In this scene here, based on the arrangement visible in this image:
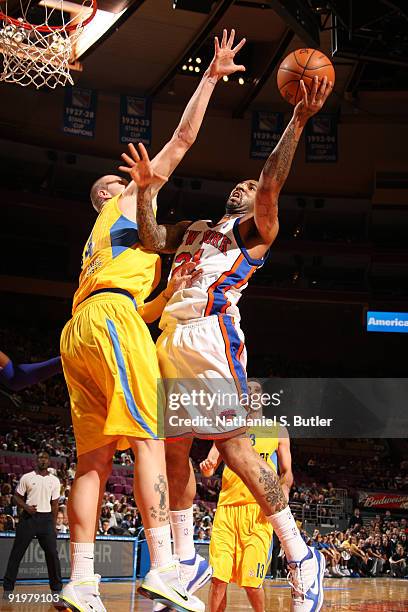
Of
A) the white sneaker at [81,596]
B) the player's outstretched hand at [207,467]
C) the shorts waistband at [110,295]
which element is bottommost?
the white sneaker at [81,596]

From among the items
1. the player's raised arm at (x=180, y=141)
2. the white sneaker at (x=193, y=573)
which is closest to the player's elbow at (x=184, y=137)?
the player's raised arm at (x=180, y=141)

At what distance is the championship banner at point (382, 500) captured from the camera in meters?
21.2

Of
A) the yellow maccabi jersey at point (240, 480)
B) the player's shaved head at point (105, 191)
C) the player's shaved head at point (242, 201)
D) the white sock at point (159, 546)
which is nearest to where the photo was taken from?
the white sock at point (159, 546)

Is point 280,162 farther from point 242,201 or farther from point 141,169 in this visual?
point 141,169

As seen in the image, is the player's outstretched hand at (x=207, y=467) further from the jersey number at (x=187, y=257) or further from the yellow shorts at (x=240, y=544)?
the jersey number at (x=187, y=257)

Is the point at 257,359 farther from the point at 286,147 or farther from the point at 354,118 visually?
the point at 286,147

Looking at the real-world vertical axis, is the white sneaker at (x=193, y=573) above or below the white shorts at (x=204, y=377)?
below

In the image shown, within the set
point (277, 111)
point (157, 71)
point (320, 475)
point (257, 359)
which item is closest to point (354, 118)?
point (277, 111)

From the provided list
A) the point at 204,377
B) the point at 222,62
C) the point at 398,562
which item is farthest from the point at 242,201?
the point at 398,562

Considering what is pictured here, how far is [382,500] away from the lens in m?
21.4

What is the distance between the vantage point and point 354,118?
25.6 metres

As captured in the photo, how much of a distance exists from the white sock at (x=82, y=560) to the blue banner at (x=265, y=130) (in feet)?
61.5

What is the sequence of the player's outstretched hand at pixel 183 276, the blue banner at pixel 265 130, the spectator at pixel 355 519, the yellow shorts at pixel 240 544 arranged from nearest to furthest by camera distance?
1. the player's outstretched hand at pixel 183 276
2. the yellow shorts at pixel 240 544
3. the spectator at pixel 355 519
4. the blue banner at pixel 265 130

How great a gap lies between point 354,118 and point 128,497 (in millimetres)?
14876
